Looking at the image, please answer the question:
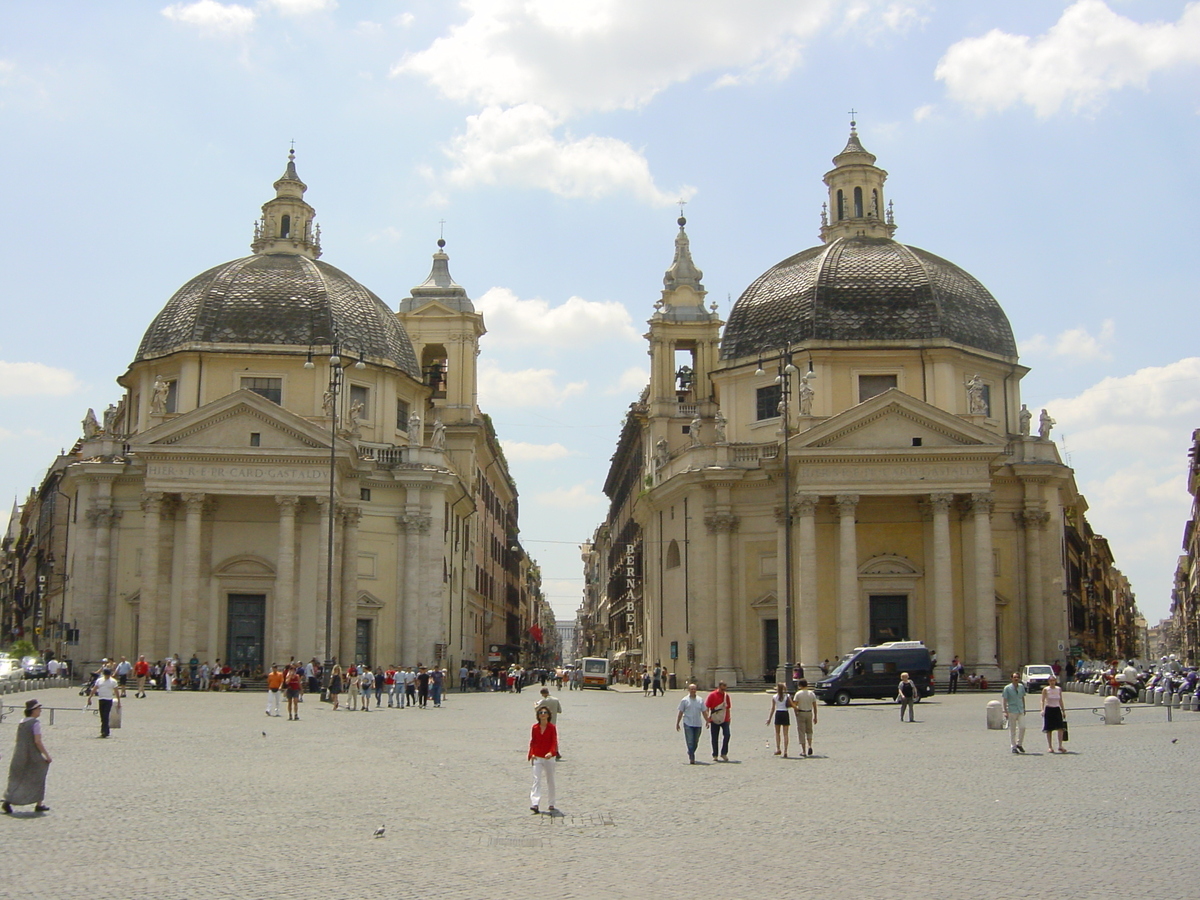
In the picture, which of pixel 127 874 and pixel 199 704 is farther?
pixel 199 704

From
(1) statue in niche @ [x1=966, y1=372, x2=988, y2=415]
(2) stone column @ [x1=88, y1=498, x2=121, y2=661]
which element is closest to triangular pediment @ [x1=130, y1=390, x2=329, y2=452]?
(2) stone column @ [x1=88, y1=498, x2=121, y2=661]

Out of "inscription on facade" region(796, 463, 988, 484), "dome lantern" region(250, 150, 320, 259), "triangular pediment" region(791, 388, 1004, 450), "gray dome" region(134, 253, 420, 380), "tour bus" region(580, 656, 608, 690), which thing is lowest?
"tour bus" region(580, 656, 608, 690)

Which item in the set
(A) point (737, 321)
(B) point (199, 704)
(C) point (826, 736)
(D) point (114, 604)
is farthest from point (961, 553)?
(D) point (114, 604)

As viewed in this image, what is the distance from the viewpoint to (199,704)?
133ft

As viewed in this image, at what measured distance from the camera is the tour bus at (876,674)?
42375mm

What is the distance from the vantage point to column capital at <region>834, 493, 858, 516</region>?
5150 centimetres

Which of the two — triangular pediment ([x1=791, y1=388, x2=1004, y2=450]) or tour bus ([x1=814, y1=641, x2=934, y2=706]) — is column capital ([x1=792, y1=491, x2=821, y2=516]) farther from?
tour bus ([x1=814, y1=641, x2=934, y2=706])

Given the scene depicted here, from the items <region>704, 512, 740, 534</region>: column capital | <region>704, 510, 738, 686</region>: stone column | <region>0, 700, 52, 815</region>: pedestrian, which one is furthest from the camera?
<region>704, 512, 740, 534</region>: column capital

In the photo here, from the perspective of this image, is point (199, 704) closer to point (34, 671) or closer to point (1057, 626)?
point (34, 671)

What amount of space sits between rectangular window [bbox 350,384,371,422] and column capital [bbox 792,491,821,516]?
1984 centimetres

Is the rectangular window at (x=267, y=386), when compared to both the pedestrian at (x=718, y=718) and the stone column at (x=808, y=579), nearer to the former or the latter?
the stone column at (x=808, y=579)

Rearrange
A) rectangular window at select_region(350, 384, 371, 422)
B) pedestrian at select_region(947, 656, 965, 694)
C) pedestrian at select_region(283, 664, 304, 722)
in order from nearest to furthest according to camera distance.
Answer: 1. pedestrian at select_region(283, 664, 304, 722)
2. pedestrian at select_region(947, 656, 965, 694)
3. rectangular window at select_region(350, 384, 371, 422)

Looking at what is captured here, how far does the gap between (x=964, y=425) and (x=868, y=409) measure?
3769mm

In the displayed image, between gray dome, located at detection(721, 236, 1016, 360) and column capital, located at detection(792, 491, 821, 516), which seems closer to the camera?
column capital, located at detection(792, 491, 821, 516)
